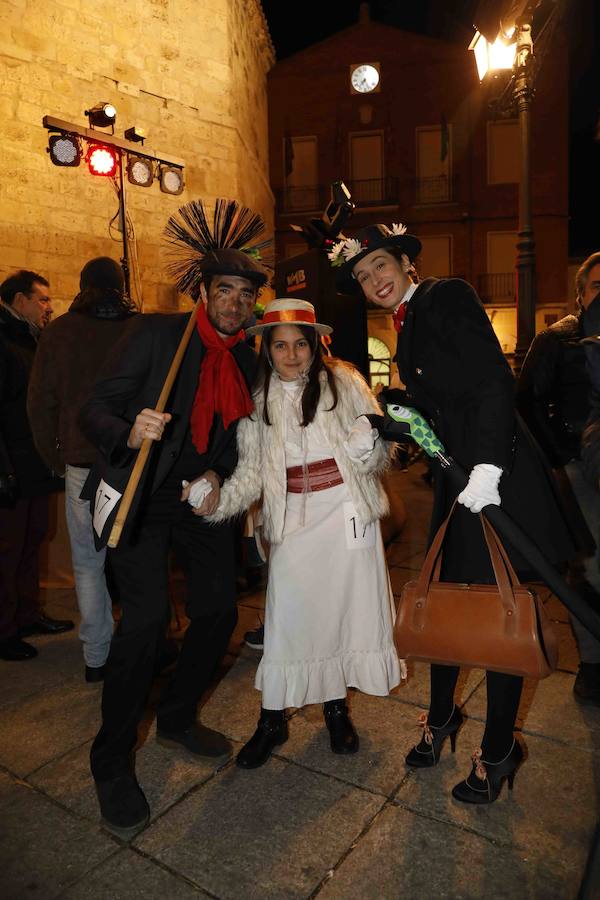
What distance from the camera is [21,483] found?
13.4 feet

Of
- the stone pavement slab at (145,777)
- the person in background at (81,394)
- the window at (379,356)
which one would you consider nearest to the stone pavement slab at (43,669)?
the person in background at (81,394)

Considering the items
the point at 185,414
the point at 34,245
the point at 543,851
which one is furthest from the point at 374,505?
the point at 34,245

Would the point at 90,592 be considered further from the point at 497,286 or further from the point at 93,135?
the point at 497,286

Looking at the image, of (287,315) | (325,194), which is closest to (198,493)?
(287,315)

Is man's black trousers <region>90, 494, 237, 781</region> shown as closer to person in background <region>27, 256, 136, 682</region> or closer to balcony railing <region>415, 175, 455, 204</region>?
person in background <region>27, 256, 136, 682</region>

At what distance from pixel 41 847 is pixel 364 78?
2690 centimetres

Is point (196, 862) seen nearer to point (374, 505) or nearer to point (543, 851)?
point (543, 851)

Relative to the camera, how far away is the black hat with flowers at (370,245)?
2484 mm

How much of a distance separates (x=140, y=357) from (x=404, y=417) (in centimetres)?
111

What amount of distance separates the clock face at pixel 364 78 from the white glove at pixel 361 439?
25367 millimetres

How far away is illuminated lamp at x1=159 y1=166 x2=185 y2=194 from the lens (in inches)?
379

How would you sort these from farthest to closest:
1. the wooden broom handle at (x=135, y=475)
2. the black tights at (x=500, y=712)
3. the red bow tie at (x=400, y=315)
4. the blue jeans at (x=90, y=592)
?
the blue jeans at (x=90, y=592) → the red bow tie at (x=400, y=315) → the black tights at (x=500, y=712) → the wooden broom handle at (x=135, y=475)

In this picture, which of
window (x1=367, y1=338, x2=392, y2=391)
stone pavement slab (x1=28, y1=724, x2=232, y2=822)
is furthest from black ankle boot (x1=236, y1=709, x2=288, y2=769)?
window (x1=367, y1=338, x2=392, y2=391)

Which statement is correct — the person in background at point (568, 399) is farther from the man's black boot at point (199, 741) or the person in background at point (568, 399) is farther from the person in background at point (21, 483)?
the person in background at point (21, 483)
